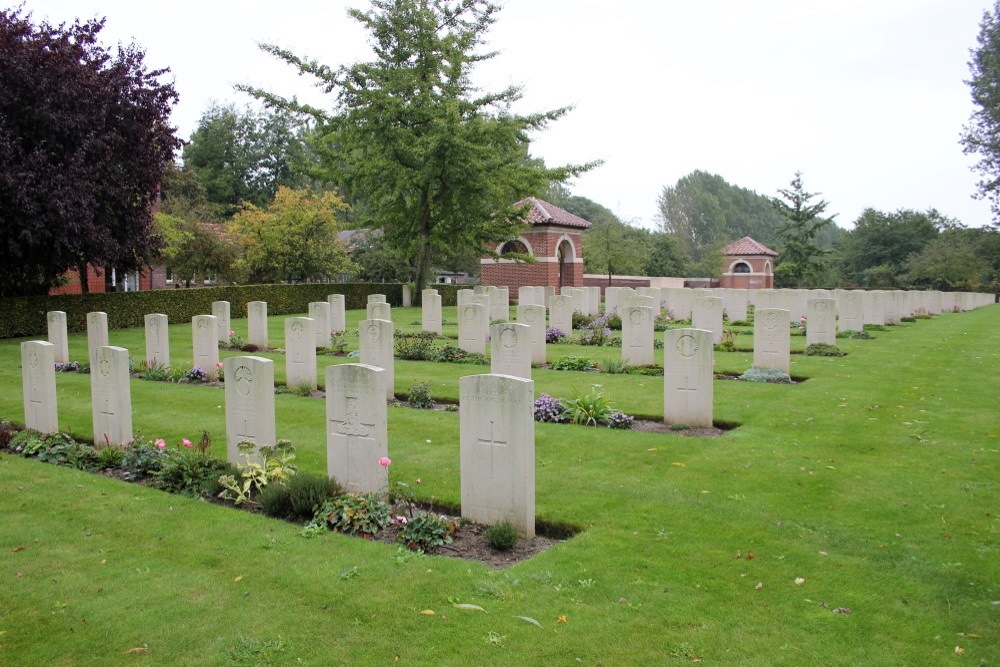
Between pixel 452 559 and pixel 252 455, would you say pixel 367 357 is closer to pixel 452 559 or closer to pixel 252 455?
pixel 252 455

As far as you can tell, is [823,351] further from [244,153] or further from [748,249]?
[244,153]

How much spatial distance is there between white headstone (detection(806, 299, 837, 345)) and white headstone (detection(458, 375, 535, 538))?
44.6 ft

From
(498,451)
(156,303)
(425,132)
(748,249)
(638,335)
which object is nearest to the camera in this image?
(498,451)

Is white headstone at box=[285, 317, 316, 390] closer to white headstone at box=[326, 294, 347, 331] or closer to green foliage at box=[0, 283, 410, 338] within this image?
white headstone at box=[326, 294, 347, 331]

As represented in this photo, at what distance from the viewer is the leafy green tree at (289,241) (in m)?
36.1

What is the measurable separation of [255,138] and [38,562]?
195 feet

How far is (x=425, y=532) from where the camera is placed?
605 centimetres

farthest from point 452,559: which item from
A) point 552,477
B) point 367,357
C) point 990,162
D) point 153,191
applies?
point 990,162

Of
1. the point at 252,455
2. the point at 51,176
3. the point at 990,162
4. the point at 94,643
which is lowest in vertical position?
the point at 94,643

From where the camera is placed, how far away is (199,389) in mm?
13258

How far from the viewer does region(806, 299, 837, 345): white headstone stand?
17812 mm

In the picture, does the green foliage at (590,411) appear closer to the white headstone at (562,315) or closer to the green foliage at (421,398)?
the green foliage at (421,398)

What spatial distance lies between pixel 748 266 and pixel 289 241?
34103 millimetres

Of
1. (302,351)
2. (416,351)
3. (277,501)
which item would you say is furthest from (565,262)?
(277,501)
